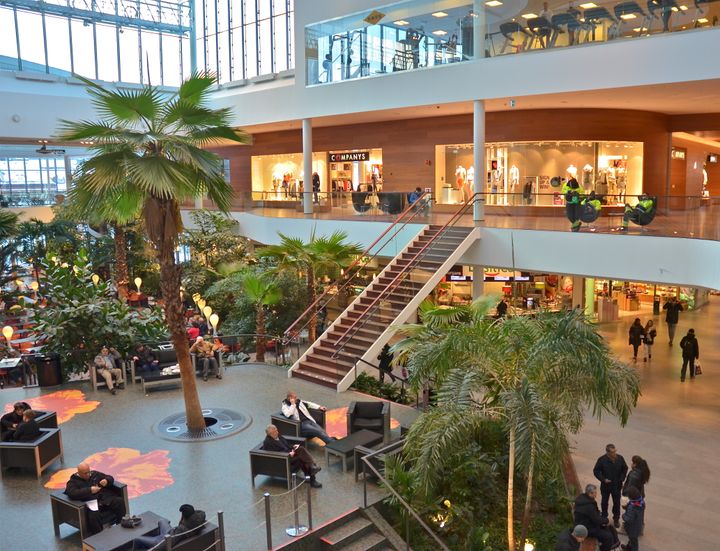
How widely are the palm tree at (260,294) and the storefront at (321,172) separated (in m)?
7.90

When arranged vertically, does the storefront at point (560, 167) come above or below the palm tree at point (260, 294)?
above

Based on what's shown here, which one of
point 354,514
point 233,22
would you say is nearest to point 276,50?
point 233,22

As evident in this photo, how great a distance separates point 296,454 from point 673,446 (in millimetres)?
7983

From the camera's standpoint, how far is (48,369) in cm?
1518

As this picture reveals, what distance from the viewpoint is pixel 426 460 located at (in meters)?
8.46

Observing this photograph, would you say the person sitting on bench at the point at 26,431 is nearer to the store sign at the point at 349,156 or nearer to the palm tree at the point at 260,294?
the palm tree at the point at 260,294

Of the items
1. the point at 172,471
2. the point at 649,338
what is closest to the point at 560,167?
the point at 649,338

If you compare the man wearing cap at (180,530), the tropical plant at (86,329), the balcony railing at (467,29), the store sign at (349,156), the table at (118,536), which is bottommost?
the table at (118,536)

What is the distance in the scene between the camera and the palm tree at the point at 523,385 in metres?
8.22

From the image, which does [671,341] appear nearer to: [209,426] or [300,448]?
[209,426]

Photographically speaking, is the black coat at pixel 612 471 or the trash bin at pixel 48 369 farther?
the trash bin at pixel 48 369

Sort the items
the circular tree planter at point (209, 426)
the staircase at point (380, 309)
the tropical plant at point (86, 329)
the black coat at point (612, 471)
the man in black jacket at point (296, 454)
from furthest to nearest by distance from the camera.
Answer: the staircase at point (380, 309), the tropical plant at point (86, 329), the circular tree planter at point (209, 426), the black coat at point (612, 471), the man in black jacket at point (296, 454)

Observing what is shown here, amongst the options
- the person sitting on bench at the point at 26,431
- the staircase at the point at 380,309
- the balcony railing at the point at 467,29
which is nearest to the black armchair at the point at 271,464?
the person sitting on bench at the point at 26,431

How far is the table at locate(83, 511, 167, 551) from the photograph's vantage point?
25.7 ft
